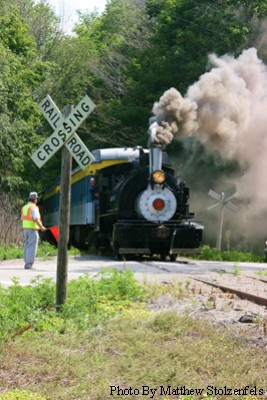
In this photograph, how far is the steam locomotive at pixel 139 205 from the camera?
20844 millimetres

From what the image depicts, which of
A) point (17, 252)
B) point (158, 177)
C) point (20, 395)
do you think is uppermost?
point (158, 177)

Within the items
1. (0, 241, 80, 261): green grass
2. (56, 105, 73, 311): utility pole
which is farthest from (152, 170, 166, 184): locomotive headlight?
(56, 105, 73, 311): utility pole

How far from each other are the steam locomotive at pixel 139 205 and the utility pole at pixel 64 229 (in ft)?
35.6

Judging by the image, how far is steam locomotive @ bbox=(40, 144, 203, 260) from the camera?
20.8 meters

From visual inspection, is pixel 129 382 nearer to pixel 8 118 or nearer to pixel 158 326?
pixel 158 326

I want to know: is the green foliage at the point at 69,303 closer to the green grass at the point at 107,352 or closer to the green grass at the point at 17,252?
the green grass at the point at 107,352

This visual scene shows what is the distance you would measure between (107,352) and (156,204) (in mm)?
13452

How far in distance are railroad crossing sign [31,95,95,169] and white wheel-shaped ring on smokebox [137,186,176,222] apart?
11531mm

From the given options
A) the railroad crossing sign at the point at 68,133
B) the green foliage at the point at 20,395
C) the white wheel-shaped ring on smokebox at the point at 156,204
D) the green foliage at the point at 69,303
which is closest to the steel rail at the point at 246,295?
the green foliage at the point at 69,303

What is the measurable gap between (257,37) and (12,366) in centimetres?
3056

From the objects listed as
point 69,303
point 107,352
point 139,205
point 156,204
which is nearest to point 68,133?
point 69,303

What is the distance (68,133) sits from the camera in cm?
930

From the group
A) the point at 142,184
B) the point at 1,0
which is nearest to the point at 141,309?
the point at 142,184

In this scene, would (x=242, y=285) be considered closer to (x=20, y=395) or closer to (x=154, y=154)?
(x=154, y=154)
